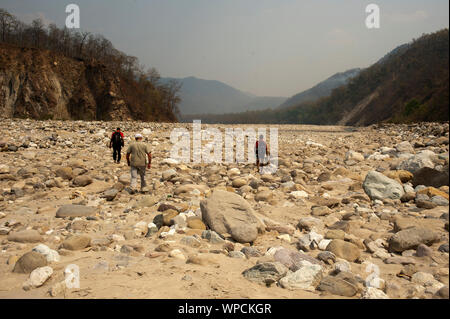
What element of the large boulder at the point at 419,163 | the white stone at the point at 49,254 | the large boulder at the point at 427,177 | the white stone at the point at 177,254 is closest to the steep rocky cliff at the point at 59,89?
the white stone at the point at 49,254

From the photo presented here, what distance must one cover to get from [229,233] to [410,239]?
2215mm

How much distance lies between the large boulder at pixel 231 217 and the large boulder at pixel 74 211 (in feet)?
7.29

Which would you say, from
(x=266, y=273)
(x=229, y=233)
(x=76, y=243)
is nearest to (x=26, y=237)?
(x=76, y=243)

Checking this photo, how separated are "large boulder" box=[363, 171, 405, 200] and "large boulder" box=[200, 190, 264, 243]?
275 cm

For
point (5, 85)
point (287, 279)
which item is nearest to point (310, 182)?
point (287, 279)

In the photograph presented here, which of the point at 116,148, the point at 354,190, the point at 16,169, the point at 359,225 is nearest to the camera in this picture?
the point at 359,225

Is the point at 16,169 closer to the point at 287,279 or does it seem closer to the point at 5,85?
the point at 287,279

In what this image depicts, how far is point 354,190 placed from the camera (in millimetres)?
6566

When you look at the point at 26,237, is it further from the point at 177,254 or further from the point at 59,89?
the point at 59,89

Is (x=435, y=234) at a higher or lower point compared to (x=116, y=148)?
lower

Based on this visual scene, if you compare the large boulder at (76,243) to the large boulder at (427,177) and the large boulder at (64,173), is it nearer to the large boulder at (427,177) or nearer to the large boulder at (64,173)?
the large boulder at (64,173)

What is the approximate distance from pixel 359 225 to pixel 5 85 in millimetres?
33310

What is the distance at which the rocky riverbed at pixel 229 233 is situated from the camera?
9.07 ft

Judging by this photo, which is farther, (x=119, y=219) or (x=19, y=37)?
(x=19, y=37)
